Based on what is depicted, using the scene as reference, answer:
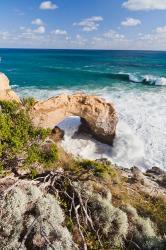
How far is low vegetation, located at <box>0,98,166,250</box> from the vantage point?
628cm

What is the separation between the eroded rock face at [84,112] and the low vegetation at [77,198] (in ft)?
21.5

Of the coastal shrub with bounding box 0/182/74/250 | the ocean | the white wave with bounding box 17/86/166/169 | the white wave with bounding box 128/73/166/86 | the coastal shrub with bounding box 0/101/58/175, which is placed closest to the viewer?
the coastal shrub with bounding box 0/182/74/250

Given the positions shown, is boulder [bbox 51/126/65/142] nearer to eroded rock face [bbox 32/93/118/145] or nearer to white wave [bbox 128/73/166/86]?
eroded rock face [bbox 32/93/118/145]

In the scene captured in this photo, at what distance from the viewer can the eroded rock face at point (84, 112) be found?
52.3 feet

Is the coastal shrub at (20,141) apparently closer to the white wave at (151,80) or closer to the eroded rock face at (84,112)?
the eroded rock face at (84,112)

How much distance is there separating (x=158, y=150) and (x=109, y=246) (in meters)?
12.1

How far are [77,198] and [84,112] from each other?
32.4 ft

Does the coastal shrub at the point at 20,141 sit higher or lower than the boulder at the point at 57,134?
higher

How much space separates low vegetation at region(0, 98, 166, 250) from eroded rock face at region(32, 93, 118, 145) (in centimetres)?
655

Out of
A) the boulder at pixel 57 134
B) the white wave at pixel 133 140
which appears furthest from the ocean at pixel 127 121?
the boulder at pixel 57 134

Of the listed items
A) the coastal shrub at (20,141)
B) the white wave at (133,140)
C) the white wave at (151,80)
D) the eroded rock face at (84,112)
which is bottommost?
the white wave at (133,140)

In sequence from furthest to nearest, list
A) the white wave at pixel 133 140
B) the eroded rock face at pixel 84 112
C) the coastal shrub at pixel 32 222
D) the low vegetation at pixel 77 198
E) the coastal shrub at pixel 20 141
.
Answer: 1. the white wave at pixel 133 140
2. the eroded rock face at pixel 84 112
3. the coastal shrub at pixel 20 141
4. the low vegetation at pixel 77 198
5. the coastal shrub at pixel 32 222

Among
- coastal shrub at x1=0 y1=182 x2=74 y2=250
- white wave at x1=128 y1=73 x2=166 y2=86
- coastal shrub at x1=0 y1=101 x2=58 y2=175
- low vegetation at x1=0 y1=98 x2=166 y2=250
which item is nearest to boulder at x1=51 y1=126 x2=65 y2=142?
low vegetation at x1=0 y1=98 x2=166 y2=250

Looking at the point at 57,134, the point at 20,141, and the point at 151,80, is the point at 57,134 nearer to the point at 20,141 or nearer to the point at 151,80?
the point at 20,141
